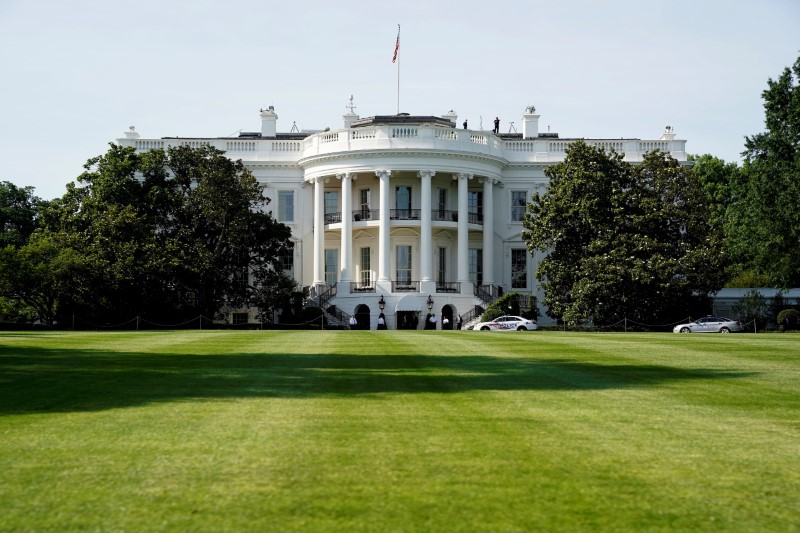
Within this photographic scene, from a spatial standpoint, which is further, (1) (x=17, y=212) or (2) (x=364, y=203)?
(1) (x=17, y=212)

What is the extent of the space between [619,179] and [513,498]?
50498 millimetres

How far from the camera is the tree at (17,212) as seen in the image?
261ft

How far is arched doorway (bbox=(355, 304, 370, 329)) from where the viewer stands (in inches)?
2458

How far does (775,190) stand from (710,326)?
341 inches

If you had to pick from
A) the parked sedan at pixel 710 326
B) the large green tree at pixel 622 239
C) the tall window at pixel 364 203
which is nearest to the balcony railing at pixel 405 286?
the tall window at pixel 364 203

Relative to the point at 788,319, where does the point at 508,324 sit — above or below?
below

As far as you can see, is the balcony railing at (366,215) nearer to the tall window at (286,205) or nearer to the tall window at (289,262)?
the tall window at (286,205)

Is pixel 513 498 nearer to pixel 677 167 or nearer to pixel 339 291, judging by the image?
pixel 677 167

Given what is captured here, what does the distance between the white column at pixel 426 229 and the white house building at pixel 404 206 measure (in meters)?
0.07

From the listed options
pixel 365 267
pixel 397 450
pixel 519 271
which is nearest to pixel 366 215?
pixel 365 267

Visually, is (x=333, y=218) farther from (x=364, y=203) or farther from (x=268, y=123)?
(x=268, y=123)

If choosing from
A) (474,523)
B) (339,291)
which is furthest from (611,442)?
(339,291)

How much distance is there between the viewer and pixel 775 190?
5169 centimetres

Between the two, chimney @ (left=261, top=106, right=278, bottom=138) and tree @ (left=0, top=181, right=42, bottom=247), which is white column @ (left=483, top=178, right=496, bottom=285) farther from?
tree @ (left=0, top=181, right=42, bottom=247)
